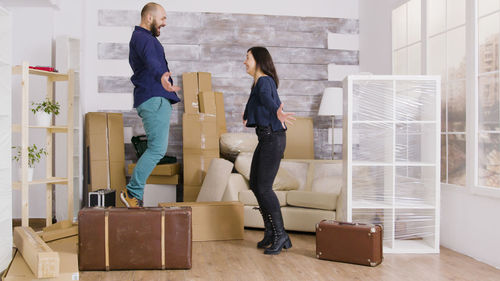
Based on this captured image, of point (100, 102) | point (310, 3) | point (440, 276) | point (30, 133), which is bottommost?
point (440, 276)

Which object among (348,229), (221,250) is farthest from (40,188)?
(348,229)

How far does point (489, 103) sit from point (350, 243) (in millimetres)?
1501

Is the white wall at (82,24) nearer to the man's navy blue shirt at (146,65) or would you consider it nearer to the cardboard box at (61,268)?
the man's navy blue shirt at (146,65)

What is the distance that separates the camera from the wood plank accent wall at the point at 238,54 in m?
5.79

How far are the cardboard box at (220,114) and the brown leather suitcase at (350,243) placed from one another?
2364mm

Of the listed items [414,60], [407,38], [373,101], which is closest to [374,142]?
[373,101]

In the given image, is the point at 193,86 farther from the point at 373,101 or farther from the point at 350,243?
the point at 350,243

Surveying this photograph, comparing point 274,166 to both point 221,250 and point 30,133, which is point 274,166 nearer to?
point 221,250

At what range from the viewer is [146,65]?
11.9 ft

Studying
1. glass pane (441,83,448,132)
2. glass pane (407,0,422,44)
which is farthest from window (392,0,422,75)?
glass pane (441,83,448,132)

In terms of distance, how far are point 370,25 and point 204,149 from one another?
2540 millimetres

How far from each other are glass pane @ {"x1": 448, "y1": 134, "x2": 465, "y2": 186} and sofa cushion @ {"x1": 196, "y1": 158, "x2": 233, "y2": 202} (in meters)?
2.12

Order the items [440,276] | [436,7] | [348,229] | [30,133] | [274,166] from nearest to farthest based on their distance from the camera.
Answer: [440,276], [348,229], [274,166], [436,7], [30,133]

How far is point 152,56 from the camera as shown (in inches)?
142
